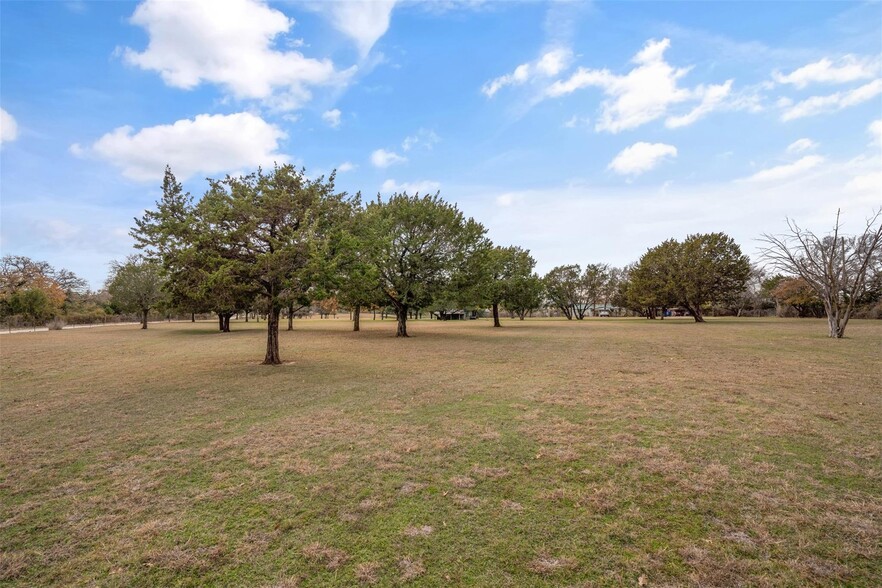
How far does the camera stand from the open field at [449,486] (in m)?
2.94

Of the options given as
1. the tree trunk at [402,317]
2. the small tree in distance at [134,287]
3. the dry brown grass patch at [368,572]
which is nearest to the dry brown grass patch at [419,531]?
the dry brown grass patch at [368,572]

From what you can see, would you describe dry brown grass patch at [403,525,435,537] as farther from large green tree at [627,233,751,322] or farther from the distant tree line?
large green tree at [627,233,751,322]

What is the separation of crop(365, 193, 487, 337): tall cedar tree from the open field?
15.2 metres

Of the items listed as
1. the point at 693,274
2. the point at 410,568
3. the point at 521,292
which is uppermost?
the point at 693,274

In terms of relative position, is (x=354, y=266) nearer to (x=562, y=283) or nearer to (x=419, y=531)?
(x=419, y=531)

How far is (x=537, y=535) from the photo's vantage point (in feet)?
10.8

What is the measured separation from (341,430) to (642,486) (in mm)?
4295

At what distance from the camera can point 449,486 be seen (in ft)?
13.8

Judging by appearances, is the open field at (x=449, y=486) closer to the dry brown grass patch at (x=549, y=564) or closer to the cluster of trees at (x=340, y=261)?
the dry brown grass patch at (x=549, y=564)

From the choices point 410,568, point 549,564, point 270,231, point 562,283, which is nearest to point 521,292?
→ point 562,283

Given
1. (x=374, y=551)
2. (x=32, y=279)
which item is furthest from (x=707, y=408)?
(x=32, y=279)

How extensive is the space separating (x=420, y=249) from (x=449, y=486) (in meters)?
20.7

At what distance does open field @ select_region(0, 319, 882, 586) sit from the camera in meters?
2.94

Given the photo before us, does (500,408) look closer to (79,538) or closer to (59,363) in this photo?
(79,538)
